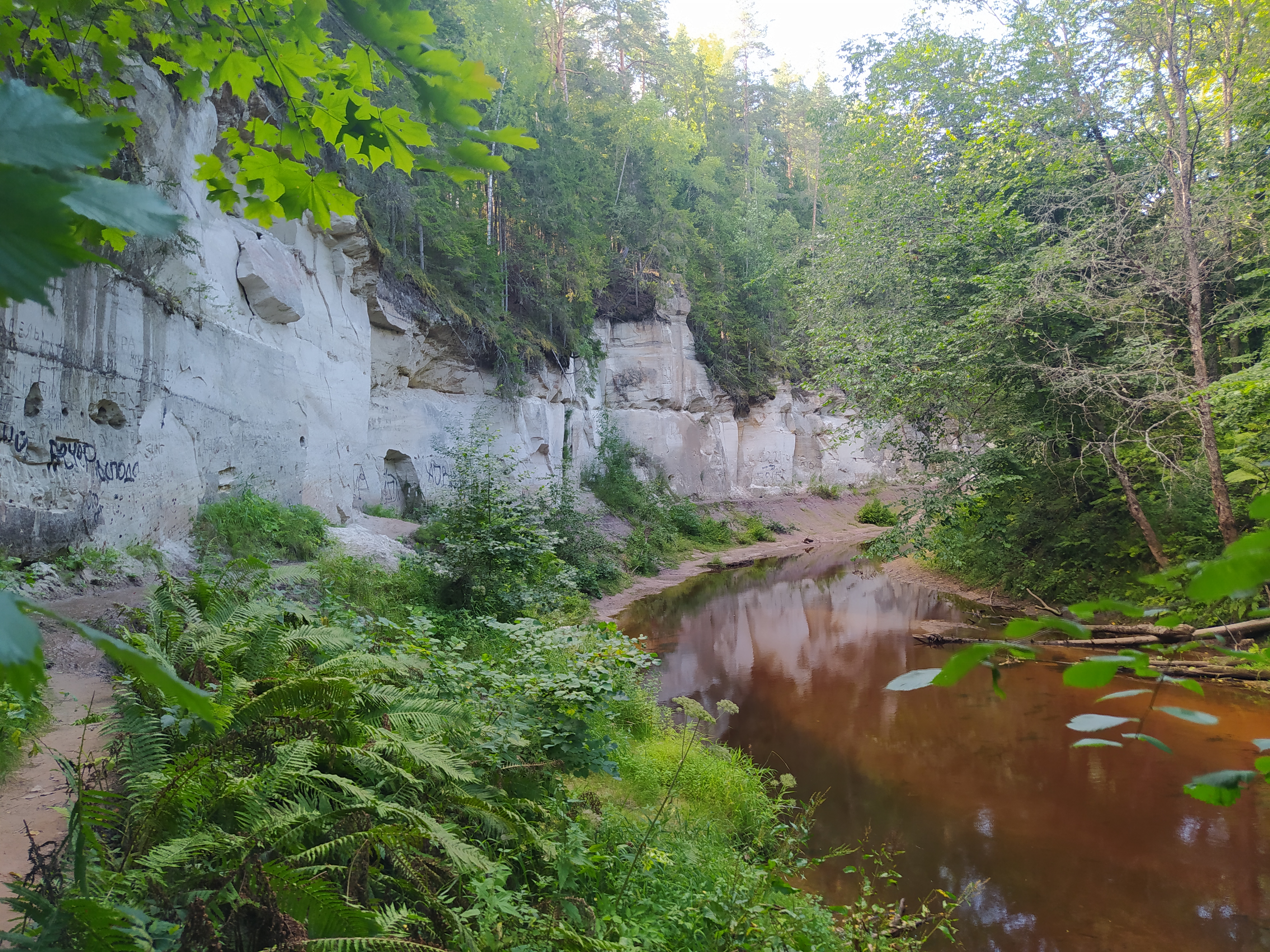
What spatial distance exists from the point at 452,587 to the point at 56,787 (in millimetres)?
5547

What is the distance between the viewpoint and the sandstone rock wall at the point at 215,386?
19.9 ft

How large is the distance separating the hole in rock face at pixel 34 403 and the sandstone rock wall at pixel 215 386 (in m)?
0.02

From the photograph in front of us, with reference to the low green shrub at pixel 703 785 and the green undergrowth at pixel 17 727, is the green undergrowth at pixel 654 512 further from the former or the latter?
the green undergrowth at pixel 17 727

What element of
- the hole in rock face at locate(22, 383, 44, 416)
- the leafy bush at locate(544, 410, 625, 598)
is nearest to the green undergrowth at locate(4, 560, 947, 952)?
the hole in rock face at locate(22, 383, 44, 416)

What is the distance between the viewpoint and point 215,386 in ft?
28.6

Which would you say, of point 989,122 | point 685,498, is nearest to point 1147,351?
point 989,122

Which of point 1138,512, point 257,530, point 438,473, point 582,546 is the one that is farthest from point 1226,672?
point 438,473

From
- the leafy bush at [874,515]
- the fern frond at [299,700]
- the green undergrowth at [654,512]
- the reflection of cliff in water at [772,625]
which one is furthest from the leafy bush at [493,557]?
the leafy bush at [874,515]

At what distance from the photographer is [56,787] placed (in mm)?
2918

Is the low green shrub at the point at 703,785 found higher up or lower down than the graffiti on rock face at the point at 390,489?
lower down

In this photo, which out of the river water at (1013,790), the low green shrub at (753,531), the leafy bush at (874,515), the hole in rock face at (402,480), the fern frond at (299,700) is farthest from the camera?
the leafy bush at (874,515)

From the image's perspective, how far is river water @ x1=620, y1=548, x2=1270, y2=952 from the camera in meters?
4.57

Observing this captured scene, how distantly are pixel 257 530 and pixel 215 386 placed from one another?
1924 mm

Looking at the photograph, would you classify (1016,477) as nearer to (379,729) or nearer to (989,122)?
(989,122)
